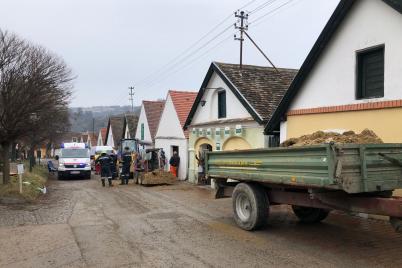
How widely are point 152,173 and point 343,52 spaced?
12.6 m

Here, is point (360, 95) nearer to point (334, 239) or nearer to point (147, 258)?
point (334, 239)

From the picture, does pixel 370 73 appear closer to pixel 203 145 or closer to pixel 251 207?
pixel 251 207

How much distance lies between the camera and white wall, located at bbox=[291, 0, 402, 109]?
413 inches

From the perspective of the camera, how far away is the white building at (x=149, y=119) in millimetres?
35825

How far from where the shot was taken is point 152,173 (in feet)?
72.9

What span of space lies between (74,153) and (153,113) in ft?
29.1

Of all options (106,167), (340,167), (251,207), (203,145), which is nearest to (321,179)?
(340,167)

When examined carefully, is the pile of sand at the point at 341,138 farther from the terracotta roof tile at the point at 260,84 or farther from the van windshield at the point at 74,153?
the van windshield at the point at 74,153

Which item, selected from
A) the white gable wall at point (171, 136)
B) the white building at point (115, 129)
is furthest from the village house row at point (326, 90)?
the white building at point (115, 129)

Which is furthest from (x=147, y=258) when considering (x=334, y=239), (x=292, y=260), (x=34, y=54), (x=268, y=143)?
(x=34, y=54)

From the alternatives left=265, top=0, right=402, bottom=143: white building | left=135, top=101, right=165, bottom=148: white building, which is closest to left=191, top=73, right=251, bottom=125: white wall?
left=265, top=0, right=402, bottom=143: white building

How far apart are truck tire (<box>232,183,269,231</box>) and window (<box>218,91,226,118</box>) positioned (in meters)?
10.7

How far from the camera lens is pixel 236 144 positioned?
1914cm

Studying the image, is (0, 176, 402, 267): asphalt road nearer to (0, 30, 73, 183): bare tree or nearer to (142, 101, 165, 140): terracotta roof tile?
(0, 30, 73, 183): bare tree
